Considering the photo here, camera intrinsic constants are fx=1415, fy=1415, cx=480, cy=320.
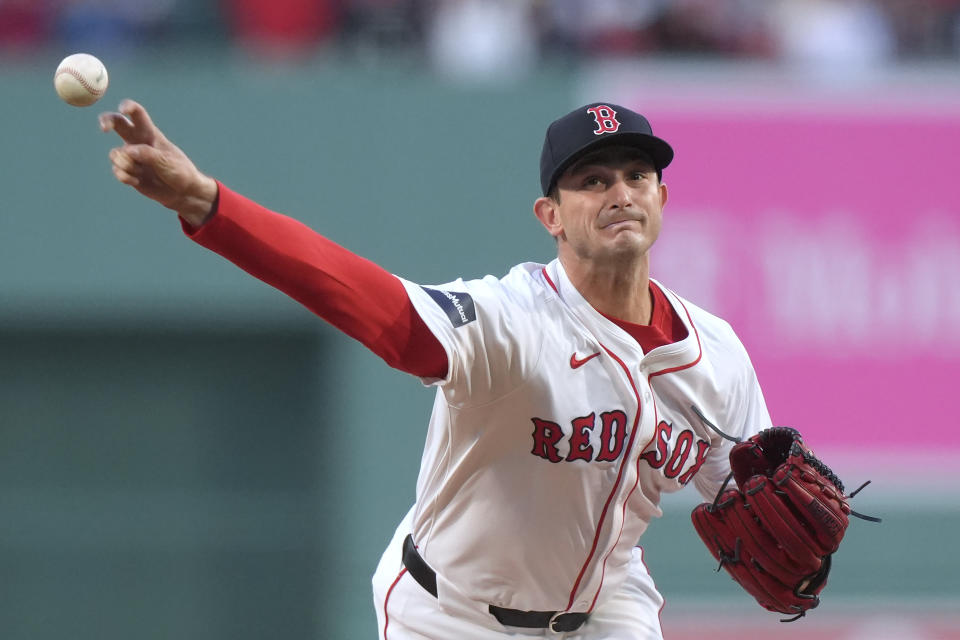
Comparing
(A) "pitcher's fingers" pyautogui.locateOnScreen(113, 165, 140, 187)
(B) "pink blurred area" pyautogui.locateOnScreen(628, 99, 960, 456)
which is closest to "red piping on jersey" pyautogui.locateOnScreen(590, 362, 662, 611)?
(A) "pitcher's fingers" pyautogui.locateOnScreen(113, 165, 140, 187)

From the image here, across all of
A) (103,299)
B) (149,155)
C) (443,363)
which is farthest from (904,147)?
(149,155)

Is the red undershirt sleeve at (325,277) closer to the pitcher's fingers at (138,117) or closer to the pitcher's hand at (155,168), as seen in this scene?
the pitcher's hand at (155,168)

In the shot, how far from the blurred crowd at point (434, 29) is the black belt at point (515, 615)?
4620mm

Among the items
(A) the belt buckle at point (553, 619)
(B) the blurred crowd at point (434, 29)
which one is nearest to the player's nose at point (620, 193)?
(A) the belt buckle at point (553, 619)

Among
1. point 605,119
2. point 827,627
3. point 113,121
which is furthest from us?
point 827,627

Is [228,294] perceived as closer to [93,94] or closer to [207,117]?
[207,117]

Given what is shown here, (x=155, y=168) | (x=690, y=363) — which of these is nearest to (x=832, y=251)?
(x=690, y=363)

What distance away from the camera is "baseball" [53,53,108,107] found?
9.41ft

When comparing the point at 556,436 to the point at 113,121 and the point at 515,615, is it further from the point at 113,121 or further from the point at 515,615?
the point at 113,121

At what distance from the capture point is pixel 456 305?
3086 mm

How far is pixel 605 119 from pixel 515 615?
126 centimetres

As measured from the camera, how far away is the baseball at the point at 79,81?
287 cm

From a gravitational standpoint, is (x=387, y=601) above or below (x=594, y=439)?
below

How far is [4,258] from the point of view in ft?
25.0
